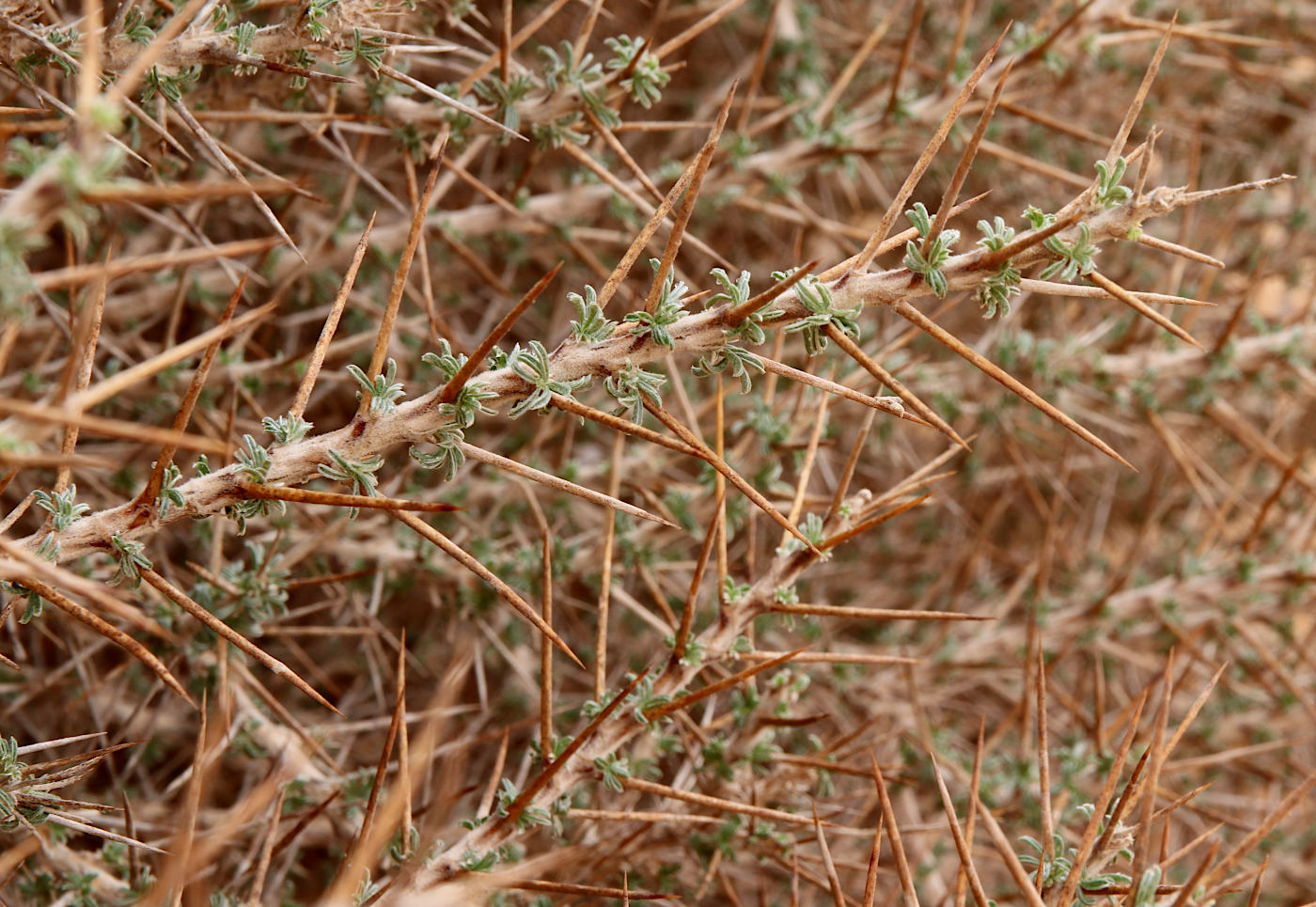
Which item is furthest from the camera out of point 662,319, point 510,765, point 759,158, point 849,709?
point 849,709

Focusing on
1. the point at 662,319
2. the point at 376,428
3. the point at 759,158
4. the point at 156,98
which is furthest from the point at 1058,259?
the point at 156,98

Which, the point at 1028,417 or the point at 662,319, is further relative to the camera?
the point at 1028,417

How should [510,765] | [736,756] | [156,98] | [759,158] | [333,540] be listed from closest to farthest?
[156,98] → [736,756] → [333,540] → [759,158] → [510,765]

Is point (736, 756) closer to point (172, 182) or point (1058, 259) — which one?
point (1058, 259)

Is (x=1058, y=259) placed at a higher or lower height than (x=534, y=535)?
higher

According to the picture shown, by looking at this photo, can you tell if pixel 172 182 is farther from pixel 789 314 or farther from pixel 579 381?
pixel 789 314

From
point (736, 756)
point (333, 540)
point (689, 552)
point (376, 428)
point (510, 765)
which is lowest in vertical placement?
point (510, 765)

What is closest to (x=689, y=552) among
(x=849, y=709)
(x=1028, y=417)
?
(x=849, y=709)
